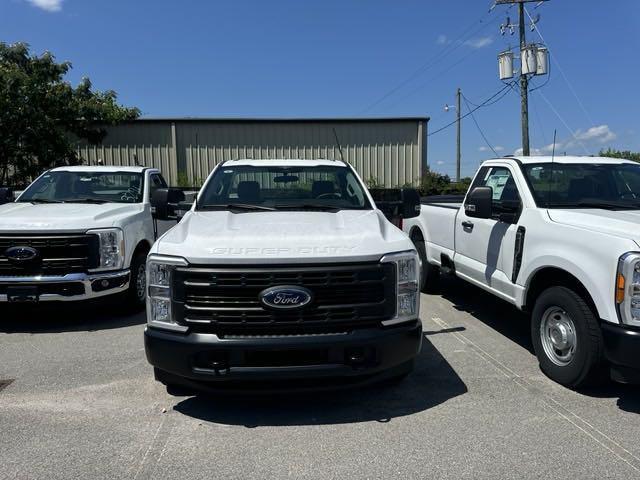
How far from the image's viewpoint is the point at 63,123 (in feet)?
48.6

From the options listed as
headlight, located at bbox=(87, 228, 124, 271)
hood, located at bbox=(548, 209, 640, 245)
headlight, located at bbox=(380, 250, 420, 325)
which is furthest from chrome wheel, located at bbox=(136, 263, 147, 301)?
hood, located at bbox=(548, 209, 640, 245)

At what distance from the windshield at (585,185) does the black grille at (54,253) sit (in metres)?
4.76

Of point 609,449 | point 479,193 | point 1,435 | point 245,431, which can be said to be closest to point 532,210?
point 479,193

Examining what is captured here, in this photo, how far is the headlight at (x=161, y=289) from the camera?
3.46 metres

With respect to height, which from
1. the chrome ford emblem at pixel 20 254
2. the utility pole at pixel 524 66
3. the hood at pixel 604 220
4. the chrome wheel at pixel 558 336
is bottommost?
the chrome wheel at pixel 558 336

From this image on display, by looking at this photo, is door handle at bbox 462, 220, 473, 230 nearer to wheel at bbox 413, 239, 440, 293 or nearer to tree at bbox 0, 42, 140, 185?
wheel at bbox 413, 239, 440, 293

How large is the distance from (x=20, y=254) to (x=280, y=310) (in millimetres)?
3731

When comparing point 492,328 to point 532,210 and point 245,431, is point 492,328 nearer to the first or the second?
point 532,210

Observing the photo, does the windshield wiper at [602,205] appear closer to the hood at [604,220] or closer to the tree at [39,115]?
the hood at [604,220]

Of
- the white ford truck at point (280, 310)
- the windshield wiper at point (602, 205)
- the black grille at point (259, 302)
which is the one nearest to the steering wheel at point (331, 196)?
the white ford truck at point (280, 310)

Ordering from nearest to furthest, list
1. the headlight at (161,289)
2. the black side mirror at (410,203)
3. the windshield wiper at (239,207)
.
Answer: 1. the headlight at (161,289)
2. the windshield wiper at (239,207)
3. the black side mirror at (410,203)

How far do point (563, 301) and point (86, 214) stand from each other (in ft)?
17.1

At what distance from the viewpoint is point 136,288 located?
6.46 m

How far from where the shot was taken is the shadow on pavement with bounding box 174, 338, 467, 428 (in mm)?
3646
